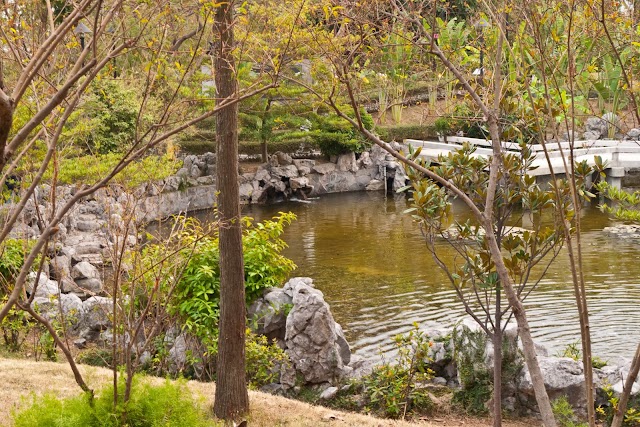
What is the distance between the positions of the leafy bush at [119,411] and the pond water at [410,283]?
5069mm

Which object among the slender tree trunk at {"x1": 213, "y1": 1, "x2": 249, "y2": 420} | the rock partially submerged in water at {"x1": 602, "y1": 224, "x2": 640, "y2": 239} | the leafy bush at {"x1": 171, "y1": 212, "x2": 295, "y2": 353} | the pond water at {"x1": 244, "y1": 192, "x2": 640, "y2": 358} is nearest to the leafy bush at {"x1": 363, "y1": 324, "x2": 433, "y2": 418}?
the slender tree trunk at {"x1": 213, "y1": 1, "x2": 249, "y2": 420}

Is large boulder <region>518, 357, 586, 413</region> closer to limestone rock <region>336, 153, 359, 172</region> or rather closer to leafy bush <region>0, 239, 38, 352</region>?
leafy bush <region>0, 239, 38, 352</region>

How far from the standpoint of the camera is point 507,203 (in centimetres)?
648

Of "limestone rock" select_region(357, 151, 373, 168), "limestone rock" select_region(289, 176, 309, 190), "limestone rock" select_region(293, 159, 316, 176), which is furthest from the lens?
"limestone rock" select_region(357, 151, 373, 168)

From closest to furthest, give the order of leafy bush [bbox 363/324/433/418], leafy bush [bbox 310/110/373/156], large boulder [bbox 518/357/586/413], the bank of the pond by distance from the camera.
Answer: large boulder [bbox 518/357/586/413] → leafy bush [bbox 363/324/433/418] → the bank of the pond → leafy bush [bbox 310/110/373/156]

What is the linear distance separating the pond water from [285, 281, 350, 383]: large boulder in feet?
4.82

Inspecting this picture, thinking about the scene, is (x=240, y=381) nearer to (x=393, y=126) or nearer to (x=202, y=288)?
(x=202, y=288)

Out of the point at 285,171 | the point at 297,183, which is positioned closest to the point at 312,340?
the point at 297,183

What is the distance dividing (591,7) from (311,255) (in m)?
13.5

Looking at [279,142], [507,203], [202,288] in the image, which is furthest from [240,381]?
[279,142]

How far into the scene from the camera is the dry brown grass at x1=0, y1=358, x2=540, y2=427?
7.14 metres

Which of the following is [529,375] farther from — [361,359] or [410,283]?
[410,283]

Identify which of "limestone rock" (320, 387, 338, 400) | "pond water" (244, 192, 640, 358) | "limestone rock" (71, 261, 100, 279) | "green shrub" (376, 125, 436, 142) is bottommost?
"limestone rock" (320, 387, 338, 400)

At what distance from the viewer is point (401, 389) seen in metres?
8.25
